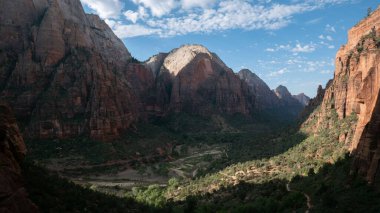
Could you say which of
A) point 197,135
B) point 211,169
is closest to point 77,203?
point 211,169

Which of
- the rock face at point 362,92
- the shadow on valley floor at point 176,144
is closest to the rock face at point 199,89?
the shadow on valley floor at point 176,144

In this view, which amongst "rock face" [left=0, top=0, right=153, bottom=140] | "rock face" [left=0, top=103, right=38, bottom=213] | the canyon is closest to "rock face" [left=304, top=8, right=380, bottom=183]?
the canyon

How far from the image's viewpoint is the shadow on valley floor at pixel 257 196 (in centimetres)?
2908

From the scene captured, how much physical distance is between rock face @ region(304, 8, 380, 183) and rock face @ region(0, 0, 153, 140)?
203ft

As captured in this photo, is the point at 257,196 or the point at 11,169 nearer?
the point at 11,169

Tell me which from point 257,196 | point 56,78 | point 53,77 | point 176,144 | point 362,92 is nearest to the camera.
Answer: point 362,92

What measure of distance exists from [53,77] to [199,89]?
313 ft

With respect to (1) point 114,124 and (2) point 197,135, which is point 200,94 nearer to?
(2) point 197,135

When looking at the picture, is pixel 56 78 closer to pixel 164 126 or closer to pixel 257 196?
pixel 164 126

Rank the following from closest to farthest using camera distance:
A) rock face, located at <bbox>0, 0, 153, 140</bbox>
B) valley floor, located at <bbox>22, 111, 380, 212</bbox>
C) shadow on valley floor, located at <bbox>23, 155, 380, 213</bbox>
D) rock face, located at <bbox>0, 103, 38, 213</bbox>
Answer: rock face, located at <bbox>0, 103, 38, 213</bbox> < shadow on valley floor, located at <bbox>23, 155, 380, 213</bbox> < valley floor, located at <bbox>22, 111, 380, 212</bbox> < rock face, located at <bbox>0, 0, 153, 140</bbox>

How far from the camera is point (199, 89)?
190125 mm

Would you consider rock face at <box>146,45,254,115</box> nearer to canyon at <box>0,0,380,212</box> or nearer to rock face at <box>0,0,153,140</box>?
canyon at <box>0,0,380,212</box>

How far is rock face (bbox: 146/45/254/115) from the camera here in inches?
7234

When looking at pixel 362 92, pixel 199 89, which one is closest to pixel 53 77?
pixel 362 92
